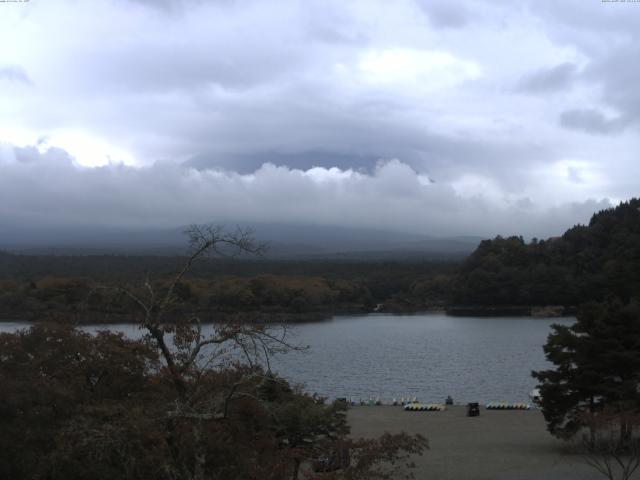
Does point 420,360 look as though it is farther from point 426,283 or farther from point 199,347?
point 426,283

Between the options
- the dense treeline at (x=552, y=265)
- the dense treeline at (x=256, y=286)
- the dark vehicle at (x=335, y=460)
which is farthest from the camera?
the dense treeline at (x=552, y=265)

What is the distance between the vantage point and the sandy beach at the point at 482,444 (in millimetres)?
14078

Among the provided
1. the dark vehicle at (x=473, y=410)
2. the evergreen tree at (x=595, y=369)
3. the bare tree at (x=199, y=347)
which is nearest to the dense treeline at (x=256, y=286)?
the dark vehicle at (x=473, y=410)

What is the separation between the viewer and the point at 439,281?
79.7 m

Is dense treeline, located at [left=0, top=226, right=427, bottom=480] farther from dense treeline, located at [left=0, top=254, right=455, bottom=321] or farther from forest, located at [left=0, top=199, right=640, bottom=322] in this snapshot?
forest, located at [left=0, top=199, right=640, bottom=322]

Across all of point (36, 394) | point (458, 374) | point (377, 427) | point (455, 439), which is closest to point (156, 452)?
point (36, 394)

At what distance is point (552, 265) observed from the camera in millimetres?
72125

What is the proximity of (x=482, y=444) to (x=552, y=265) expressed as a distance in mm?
58224

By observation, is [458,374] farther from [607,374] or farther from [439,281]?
[439,281]

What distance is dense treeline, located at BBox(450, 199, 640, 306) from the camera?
67625 mm

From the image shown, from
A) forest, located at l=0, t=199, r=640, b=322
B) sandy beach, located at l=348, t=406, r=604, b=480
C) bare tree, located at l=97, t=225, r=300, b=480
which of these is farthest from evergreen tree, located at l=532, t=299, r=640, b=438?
forest, located at l=0, t=199, r=640, b=322

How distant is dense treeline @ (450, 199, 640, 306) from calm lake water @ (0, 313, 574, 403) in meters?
8.22

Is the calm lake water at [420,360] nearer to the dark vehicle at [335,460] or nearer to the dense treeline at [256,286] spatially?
the dense treeline at [256,286]

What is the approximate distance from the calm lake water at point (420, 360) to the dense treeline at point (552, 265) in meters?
8.22
